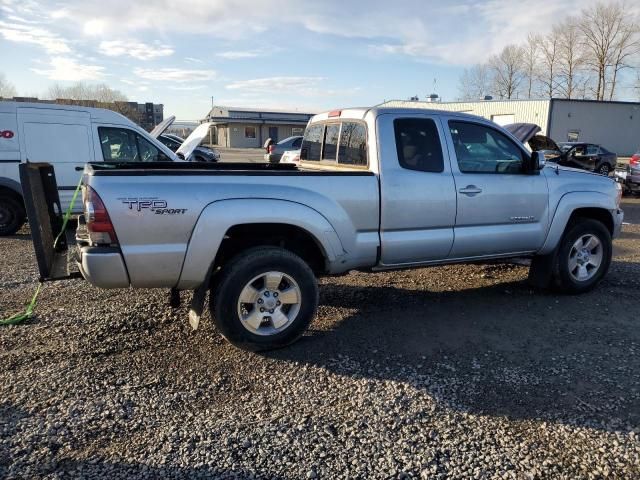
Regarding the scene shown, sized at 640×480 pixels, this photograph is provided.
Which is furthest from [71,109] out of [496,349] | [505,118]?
[505,118]

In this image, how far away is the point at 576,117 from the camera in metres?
38.6

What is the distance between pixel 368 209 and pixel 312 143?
6.03 ft

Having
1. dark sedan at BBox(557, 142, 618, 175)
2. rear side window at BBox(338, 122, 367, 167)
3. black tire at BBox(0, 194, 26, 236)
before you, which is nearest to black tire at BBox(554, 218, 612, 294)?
rear side window at BBox(338, 122, 367, 167)

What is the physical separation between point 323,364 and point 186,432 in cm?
127

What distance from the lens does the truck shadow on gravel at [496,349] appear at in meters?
3.43

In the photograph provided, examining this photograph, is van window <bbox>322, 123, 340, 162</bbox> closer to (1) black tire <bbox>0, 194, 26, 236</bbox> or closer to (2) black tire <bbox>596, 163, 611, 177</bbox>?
(1) black tire <bbox>0, 194, 26, 236</bbox>

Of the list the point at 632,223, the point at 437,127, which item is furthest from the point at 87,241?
the point at 632,223

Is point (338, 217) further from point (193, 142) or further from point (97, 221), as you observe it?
point (193, 142)

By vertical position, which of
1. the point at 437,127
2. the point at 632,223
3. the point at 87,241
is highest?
the point at 437,127

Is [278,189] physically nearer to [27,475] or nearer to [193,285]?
[193,285]

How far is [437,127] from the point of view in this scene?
4.86 metres

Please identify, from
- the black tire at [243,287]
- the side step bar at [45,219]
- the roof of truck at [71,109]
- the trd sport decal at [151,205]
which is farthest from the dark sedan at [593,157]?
the side step bar at [45,219]

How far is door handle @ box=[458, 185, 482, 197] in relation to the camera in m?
4.80

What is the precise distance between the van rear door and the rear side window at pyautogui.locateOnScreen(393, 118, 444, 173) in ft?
20.7
